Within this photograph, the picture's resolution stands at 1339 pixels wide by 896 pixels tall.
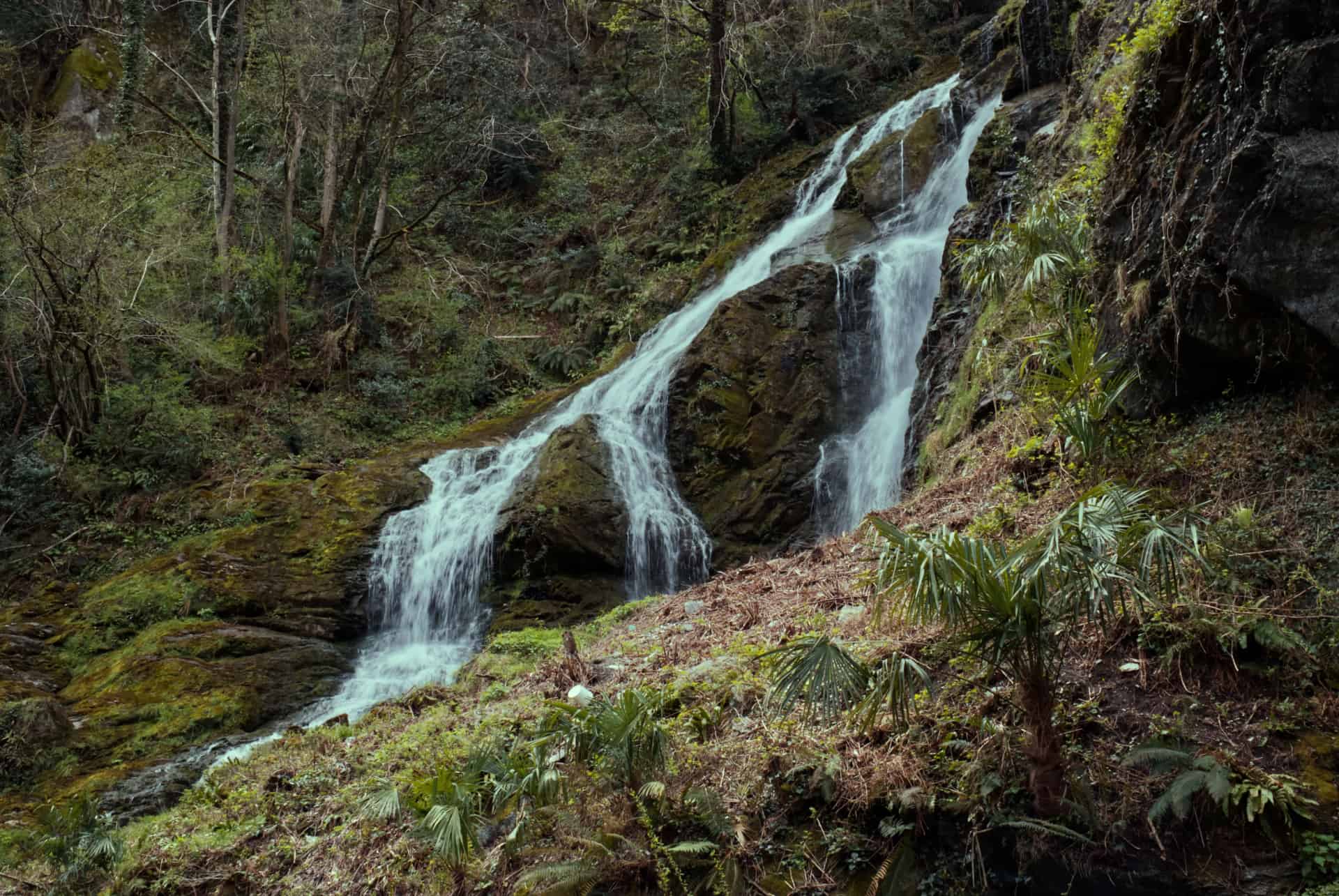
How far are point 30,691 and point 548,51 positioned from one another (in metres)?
25.8

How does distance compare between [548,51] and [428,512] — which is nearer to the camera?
[428,512]

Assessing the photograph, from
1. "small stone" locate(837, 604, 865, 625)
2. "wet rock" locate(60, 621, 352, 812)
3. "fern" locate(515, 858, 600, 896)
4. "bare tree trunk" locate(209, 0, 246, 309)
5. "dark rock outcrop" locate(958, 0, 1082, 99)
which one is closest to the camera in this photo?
"fern" locate(515, 858, 600, 896)

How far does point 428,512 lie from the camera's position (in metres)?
13.2

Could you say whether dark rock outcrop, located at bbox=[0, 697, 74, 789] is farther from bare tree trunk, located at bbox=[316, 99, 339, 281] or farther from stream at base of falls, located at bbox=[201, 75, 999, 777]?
bare tree trunk, located at bbox=[316, 99, 339, 281]

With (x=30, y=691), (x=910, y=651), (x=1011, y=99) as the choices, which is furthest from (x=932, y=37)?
(x=30, y=691)

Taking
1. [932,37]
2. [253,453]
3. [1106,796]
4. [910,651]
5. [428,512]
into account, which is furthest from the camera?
[932,37]

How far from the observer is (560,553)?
12211 millimetres

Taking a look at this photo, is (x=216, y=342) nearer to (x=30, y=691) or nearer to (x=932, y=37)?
(x=30, y=691)

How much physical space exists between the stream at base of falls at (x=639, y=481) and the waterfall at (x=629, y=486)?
A: 0.02m

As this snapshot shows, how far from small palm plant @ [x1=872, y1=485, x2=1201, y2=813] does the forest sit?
26mm

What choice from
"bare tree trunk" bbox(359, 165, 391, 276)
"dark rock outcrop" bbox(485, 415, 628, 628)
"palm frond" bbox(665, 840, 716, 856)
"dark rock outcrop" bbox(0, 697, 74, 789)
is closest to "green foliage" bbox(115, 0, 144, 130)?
"bare tree trunk" bbox(359, 165, 391, 276)

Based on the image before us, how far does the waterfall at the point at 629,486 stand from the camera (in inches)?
465

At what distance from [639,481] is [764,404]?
244 centimetres

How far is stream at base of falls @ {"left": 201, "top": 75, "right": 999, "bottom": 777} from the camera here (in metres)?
11.8
